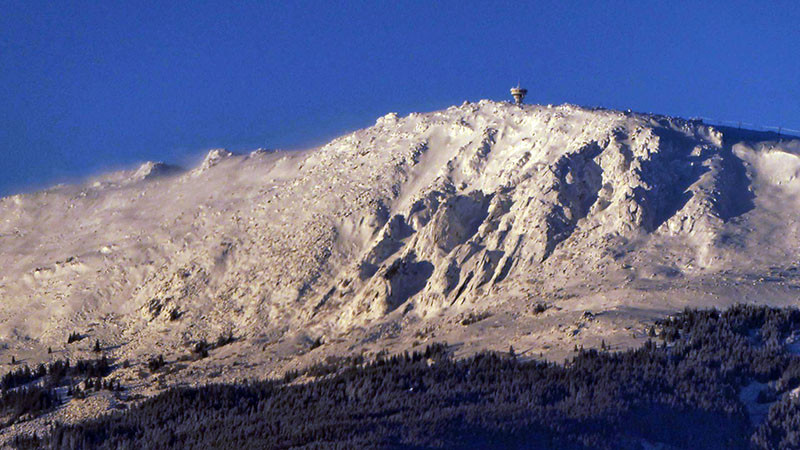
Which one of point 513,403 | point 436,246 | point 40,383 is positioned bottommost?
point 513,403

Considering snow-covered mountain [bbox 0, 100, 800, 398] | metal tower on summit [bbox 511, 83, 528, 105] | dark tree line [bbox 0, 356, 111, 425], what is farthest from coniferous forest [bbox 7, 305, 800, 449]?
metal tower on summit [bbox 511, 83, 528, 105]

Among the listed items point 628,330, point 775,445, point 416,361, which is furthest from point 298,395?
point 775,445

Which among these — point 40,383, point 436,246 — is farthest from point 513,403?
point 40,383

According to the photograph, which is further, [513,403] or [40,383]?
[40,383]

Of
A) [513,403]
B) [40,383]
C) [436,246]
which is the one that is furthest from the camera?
[436,246]

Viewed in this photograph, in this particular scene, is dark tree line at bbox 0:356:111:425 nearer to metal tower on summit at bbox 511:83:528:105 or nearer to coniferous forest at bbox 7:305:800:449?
coniferous forest at bbox 7:305:800:449

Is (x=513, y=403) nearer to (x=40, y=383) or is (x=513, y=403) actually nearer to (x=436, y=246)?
(x=436, y=246)

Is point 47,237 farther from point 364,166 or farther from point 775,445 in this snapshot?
point 775,445
